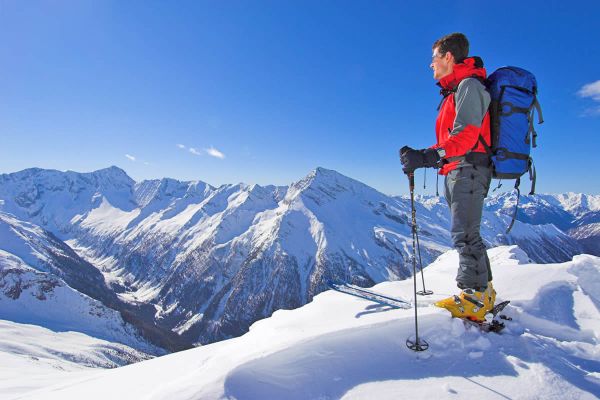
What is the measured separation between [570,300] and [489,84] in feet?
15.2

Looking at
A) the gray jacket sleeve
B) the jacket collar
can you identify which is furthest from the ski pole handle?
the jacket collar

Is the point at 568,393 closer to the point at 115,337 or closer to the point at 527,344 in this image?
the point at 527,344

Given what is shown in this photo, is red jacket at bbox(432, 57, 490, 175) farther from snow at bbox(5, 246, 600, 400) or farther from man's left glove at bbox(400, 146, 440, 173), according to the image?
snow at bbox(5, 246, 600, 400)

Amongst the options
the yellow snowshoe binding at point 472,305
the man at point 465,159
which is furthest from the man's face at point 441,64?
the yellow snowshoe binding at point 472,305

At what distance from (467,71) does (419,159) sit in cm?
172

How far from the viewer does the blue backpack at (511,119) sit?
17.6 ft

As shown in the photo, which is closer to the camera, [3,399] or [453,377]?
[453,377]

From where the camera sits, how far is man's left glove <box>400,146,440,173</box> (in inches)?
213

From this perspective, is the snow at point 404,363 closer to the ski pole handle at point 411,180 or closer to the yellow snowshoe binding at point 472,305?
the yellow snowshoe binding at point 472,305

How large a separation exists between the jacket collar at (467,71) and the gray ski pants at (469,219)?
1494 millimetres

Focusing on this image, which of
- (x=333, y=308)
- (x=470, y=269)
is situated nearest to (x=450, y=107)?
(x=470, y=269)

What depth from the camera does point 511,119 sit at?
5.39 m

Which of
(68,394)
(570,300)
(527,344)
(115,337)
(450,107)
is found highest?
(450,107)

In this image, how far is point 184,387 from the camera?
13.3 feet
